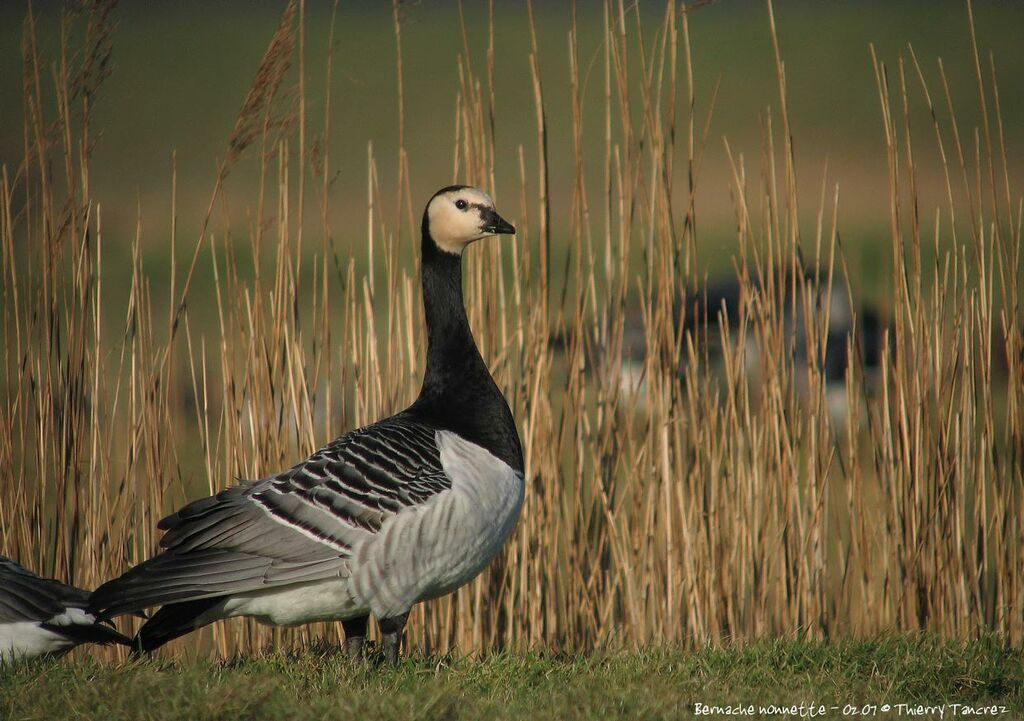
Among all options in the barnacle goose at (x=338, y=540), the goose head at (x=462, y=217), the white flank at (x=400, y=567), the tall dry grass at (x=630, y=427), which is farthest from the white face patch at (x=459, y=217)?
the white flank at (x=400, y=567)

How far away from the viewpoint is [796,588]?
467 cm

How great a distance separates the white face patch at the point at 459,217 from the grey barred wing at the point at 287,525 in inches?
38.2

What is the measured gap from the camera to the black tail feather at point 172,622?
3738 mm

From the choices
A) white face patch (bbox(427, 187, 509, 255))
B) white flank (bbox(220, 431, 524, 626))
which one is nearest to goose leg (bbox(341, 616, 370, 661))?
white flank (bbox(220, 431, 524, 626))

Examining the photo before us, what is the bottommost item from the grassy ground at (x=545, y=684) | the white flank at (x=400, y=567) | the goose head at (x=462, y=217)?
the grassy ground at (x=545, y=684)

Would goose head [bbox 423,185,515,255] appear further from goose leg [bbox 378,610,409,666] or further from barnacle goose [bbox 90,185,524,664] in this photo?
goose leg [bbox 378,610,409,666]

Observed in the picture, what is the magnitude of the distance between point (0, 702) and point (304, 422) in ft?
6.18

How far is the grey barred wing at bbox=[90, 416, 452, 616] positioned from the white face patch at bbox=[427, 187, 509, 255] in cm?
97

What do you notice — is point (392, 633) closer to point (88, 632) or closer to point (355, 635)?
point (355, 635)

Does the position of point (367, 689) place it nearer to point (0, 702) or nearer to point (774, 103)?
point (0, 702)

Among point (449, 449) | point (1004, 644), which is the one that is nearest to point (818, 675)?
point (1004, 644)

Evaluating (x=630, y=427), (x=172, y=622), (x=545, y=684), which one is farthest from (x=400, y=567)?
(x=630, y=427)

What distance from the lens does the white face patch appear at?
14.4 feet

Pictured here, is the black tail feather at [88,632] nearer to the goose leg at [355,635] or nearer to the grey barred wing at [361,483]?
the grey barred wing at [361,483]
